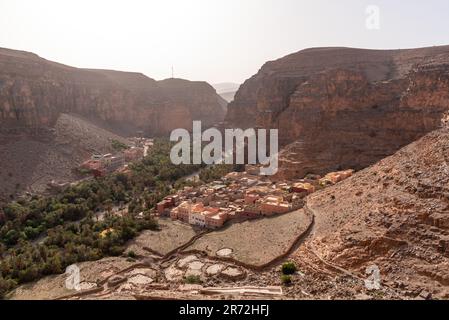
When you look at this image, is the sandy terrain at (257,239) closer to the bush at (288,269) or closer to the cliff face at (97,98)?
the bush at (288,269)

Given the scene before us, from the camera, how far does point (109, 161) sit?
5181cm

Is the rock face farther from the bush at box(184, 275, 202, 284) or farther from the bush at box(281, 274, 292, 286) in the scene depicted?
the bush at box(184, 275, 202, 284)

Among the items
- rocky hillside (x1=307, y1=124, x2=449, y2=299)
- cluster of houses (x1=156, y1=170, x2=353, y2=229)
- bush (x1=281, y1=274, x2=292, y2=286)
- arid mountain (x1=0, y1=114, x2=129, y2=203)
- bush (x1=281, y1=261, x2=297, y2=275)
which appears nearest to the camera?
rocky hillside (x1=307, y1=124, x2=449, y2=299)

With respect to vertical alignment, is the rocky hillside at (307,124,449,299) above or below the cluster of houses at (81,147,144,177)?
above

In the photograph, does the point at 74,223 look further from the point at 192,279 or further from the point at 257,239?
the point at 257,239

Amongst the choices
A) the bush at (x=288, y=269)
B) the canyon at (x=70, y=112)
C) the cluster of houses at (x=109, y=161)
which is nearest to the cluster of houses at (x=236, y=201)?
the bush at (x=288, y=269)

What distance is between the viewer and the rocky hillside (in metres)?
16.0

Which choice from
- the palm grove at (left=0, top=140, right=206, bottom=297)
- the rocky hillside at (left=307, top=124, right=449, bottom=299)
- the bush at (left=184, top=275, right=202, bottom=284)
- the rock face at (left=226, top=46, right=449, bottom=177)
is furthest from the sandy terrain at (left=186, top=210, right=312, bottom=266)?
the rock face at (left=226, top=46, right=449, bottom=177)

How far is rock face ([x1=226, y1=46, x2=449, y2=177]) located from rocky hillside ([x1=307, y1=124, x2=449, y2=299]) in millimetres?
12978

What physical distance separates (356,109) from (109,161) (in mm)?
33530

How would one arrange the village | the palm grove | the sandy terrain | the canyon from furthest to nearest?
the village → the canyon → the palm grove → the sandy terrain

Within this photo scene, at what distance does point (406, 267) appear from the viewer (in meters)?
16.4

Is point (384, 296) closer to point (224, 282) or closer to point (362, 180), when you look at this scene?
point (224, 282)

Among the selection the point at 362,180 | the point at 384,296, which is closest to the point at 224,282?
the point at 384,296
